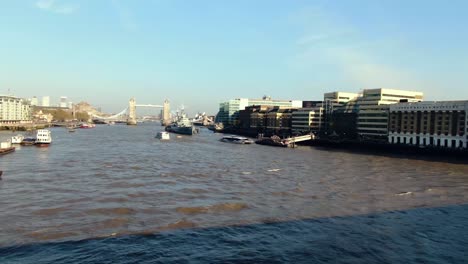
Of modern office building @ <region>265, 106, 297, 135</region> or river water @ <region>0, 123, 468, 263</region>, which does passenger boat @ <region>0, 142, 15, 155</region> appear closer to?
river water @ <region>0, 123, 468, 263</region>

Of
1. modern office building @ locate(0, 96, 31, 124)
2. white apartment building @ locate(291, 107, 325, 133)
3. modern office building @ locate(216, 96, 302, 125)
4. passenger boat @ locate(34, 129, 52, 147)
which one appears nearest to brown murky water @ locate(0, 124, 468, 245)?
passenger boat @ locate(34, 129, 52, 147)

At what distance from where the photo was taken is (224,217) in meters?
18.4

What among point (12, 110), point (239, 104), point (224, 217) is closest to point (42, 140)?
point (224, 217)

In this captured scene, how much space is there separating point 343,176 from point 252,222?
17796 millimetres

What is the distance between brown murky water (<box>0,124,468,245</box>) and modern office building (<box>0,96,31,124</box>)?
10781cm

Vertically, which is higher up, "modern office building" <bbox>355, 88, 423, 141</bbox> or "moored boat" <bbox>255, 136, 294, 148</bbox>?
"modern office building" <bbox>355, 88, 423, 141</bbox>

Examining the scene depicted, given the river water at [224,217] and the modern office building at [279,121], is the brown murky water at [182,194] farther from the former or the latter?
the modern office building at [279,121]

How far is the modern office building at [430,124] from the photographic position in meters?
59.8

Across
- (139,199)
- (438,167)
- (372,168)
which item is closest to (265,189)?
(139,199)

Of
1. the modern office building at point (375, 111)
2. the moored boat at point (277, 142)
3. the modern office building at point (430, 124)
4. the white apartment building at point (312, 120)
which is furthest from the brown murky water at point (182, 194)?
the white apartment building at point (312, 120)

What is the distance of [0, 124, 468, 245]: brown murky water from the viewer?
17031mm

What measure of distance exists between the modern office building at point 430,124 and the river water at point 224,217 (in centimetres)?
3047

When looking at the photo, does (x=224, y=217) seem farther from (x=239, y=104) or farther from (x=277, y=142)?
(x=239, y=104)

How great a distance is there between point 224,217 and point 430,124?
55906mm
